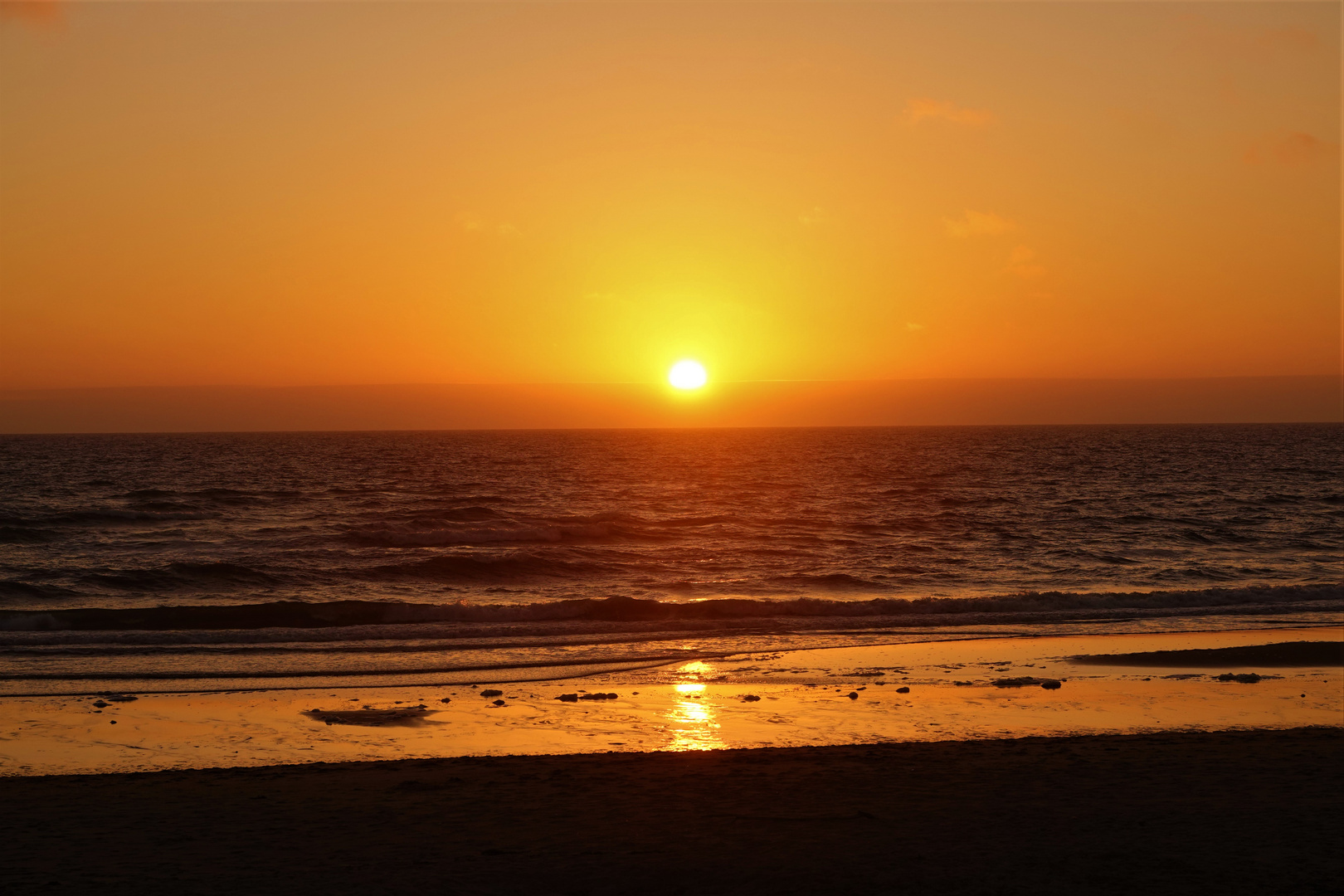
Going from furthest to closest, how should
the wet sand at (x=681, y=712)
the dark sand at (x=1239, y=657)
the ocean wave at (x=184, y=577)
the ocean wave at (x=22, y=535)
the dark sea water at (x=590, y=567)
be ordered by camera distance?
the ocean wave at (x=22, y=535), the ocean wave at (x=184, y=577), the dark sea water at (x=590, y=567), the dark sand at (x=1239, y=657), the wet sand at (x=681, y=712)

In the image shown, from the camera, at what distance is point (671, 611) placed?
2420cm

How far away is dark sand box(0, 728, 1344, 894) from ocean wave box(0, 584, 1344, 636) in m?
12.4

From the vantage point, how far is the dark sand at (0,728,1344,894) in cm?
714

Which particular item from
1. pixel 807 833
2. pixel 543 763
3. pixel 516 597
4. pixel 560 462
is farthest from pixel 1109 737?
pixel 560 462

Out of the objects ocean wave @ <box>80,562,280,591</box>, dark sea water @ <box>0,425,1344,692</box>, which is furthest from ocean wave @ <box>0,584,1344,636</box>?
ocean wave @ <box>80,562,280,591</box>

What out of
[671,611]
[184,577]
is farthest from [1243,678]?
[184,577]

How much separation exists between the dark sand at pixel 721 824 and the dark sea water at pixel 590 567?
23.8 feet

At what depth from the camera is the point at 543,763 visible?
1023 cm

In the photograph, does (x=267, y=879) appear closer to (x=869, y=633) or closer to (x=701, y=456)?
(x=869, y=633)

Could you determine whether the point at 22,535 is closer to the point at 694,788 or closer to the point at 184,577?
the point at 184,577

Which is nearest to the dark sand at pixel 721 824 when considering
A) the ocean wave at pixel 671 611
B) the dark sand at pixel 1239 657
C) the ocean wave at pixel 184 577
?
the dark sand at pixel 1239 657

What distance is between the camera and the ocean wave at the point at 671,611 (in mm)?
22359

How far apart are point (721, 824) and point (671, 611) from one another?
15.9 m

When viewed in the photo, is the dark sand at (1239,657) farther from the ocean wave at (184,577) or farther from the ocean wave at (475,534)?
the ocean wave at (475,534)
